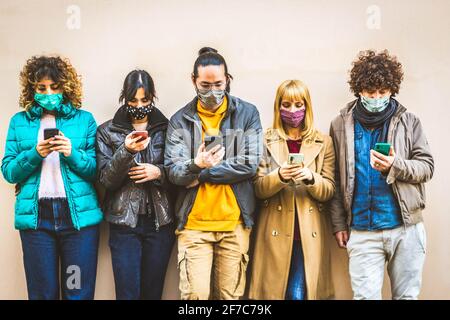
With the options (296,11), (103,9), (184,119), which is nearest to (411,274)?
(184,119)

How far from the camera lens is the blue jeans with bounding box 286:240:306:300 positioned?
4883 mm

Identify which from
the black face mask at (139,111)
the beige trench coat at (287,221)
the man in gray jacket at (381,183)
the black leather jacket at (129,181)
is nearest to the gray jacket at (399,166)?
the man in gray jacket at (381,183)

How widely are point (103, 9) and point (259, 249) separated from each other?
2632mm

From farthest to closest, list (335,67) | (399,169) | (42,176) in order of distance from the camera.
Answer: (335,67) → (42,176) → (399,169)

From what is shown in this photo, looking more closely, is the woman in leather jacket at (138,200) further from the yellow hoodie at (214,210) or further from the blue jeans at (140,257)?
the yellow hoodie at (214,210)

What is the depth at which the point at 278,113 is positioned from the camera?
4961 millimetres

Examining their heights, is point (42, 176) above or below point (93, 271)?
above

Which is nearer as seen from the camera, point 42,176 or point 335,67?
point 42,176

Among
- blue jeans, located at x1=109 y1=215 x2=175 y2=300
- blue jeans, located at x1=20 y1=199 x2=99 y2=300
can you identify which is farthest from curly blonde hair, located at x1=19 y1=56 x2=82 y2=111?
blue jeans, located at x1=109 y1=215 x2=175 y2=300

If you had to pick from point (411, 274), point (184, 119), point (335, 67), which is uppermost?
point (335, 67)

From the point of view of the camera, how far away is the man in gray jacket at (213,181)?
471 cm

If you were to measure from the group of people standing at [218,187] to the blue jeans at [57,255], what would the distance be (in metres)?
0.01

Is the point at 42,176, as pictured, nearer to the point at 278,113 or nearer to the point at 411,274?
the point at 278,113

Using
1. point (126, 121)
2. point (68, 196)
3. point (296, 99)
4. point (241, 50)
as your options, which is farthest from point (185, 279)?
point (241, 50)
